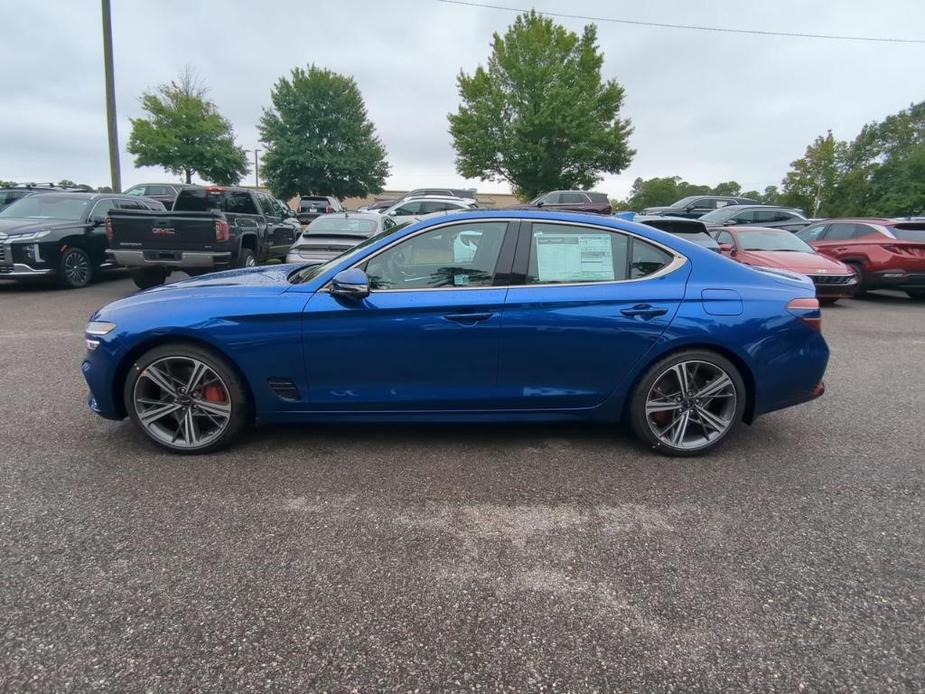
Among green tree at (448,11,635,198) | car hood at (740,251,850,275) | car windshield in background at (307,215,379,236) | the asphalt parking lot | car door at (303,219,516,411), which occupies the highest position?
green tree at (448,11,635,198)

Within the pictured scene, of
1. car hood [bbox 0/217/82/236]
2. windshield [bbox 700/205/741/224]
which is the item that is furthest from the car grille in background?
car hood [bbox 0/217/82/236]

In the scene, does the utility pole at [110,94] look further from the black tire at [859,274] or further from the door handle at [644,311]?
the black tire at [859,274]

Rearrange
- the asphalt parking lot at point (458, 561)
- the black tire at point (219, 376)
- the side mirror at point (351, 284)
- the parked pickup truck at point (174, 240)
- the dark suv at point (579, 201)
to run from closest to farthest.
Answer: the asphalt parking lot at point (458, 561), the side mirror at point (351, 284), the black tire at point (219, 376), the parked pickup truck at point (174, 240), the dark suv at point (579, 201)

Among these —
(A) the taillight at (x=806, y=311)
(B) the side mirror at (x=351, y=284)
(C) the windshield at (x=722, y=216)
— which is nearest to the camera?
(B) the side mirror at (x=351, y=284)

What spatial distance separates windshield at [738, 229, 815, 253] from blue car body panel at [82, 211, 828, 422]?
7.20 m

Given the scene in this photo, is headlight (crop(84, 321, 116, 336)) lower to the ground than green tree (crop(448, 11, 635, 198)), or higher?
lower

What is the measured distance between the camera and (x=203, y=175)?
1325 inches

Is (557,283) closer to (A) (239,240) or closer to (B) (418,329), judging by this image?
(B) (418,329)

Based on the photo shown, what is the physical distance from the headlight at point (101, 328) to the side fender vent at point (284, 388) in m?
1.02

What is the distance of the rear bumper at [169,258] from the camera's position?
8469 mm

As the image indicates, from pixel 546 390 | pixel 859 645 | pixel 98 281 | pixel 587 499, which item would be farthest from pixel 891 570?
pixel 98 281

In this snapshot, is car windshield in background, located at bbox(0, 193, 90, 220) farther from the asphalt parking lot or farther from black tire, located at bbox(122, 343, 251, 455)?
black tire, located at bbox(122, 343, 251, 455)

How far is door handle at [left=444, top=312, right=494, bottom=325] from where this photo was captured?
3.32m

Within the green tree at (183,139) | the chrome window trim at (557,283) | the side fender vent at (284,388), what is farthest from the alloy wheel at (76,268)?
the green tree at (183,139)
